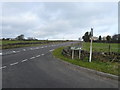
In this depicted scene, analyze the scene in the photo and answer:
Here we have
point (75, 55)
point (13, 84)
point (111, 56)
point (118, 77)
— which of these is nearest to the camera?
point (13, 84)

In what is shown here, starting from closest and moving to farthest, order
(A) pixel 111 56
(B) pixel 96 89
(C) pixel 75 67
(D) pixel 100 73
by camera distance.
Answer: (B) pixel 96 89, (D) pixel 100 73, (C) pixel 75 67, (A) pixel 111 56

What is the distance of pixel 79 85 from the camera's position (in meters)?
6.82

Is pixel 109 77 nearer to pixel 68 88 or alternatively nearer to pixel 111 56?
pixel 68 88

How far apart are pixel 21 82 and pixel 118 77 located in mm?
4717

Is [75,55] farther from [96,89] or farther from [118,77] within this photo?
[96,89]

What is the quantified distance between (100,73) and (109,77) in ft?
2.24

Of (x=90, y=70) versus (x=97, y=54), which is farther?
(x=97, y=54)

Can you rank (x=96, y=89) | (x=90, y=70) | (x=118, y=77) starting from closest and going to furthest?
(x=96, y=89), (x=118, y=77), (x=90, y=70)

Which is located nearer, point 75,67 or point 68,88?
point 68,88

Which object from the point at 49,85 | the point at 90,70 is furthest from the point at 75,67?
the point at 49,85

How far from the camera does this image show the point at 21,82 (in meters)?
7.12

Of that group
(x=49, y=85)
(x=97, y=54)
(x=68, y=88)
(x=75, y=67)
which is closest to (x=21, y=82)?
(x=49, y=85)

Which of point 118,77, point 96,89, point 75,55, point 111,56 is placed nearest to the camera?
point 96,89

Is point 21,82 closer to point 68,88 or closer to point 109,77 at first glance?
point 68,88
